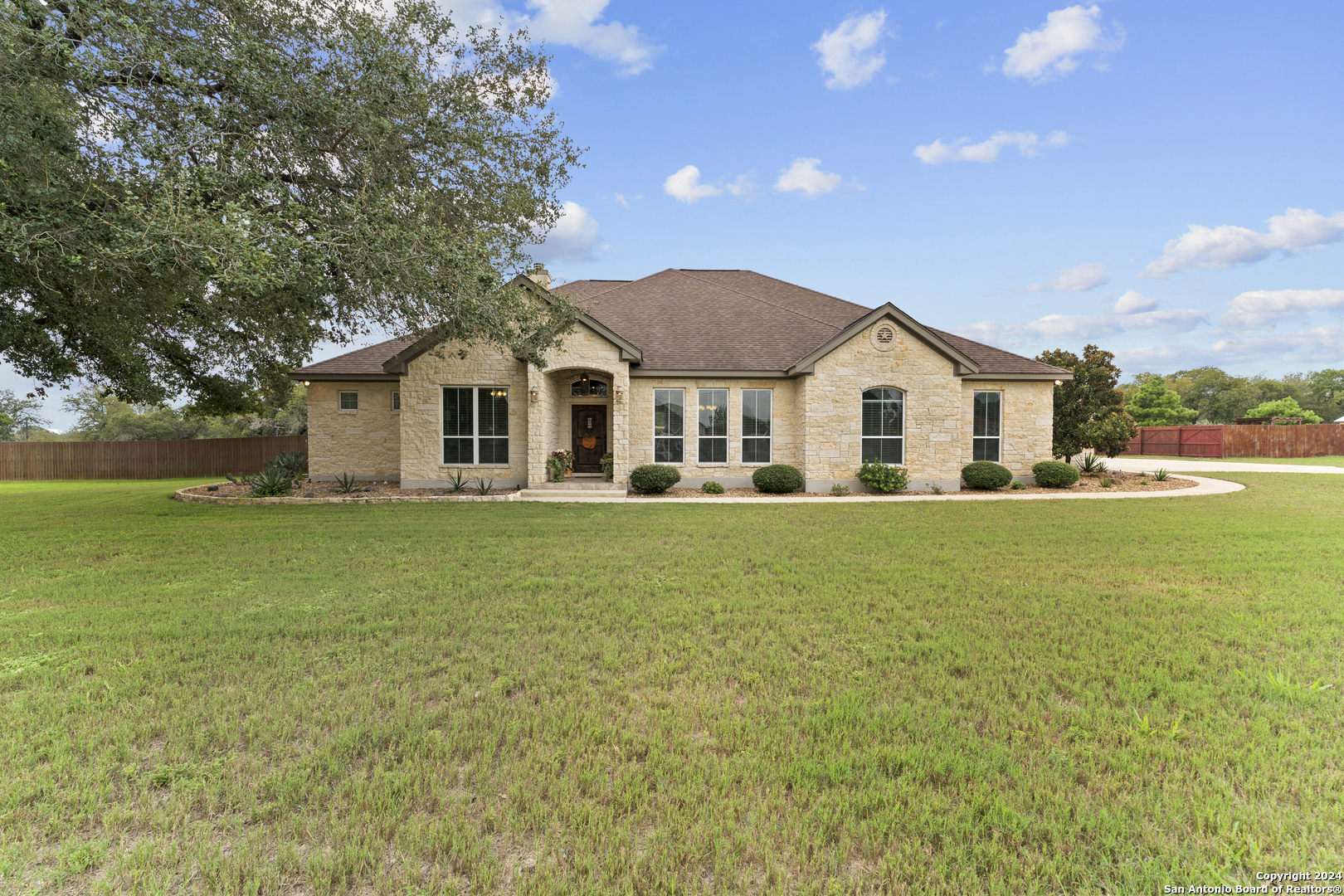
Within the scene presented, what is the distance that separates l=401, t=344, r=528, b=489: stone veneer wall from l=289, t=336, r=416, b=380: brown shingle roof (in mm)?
1297

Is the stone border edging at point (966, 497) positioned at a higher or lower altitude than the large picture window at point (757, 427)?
lower

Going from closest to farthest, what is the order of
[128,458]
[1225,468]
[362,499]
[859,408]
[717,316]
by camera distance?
[362,499]
[859,408]
[717,316]
[1225,468]
[128,458]

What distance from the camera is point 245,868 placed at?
→ 91.7 inches

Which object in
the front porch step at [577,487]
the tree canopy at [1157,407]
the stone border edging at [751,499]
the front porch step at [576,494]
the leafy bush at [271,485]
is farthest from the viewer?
the tree canopy at [1157,407]

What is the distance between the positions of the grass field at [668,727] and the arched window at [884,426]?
928 centimetres

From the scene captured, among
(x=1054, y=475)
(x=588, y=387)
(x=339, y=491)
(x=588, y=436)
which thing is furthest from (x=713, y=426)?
(x=339, y=491)

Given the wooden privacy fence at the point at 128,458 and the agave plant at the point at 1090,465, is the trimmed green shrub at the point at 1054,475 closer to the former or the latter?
the agave plant at the point at 1090,465

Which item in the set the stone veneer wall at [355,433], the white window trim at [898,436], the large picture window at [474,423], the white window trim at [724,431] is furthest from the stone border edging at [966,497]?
Result: the stone veneer wall at [355,433]

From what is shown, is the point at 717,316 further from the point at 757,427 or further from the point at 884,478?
the point at 884,478

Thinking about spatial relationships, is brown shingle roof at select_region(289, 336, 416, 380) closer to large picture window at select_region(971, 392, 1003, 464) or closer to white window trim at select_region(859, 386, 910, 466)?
white window trim at select_region(859, 386, 910, 466)

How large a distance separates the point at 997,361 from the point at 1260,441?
100.0 ft

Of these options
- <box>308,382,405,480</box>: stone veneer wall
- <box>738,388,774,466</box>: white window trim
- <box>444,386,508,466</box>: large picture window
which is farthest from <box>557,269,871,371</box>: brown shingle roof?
<box>308,382,405,480</box>: stone veneer wall

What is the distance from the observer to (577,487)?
1595cm

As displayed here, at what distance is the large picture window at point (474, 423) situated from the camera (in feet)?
53.9
